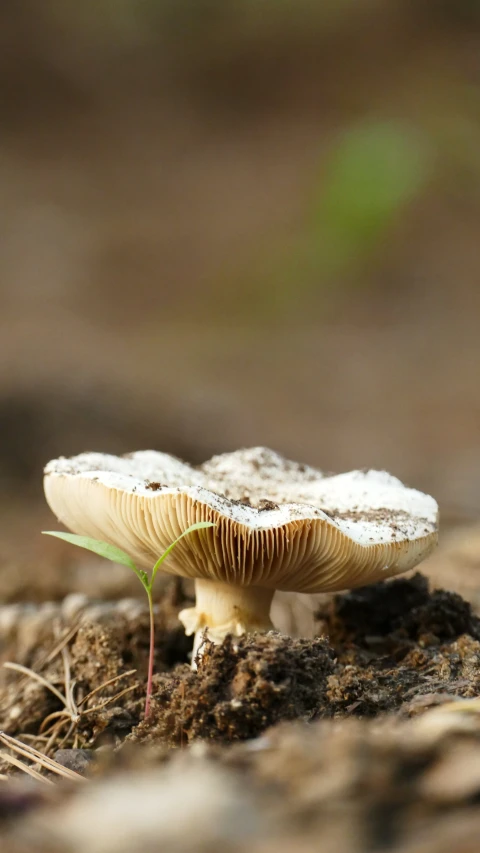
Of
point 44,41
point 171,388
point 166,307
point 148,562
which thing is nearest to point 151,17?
point 44,41

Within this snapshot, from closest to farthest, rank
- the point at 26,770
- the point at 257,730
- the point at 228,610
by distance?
the point at 257,730, the point at 26,770, the point at 228,610

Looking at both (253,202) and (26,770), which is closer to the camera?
(26,770)

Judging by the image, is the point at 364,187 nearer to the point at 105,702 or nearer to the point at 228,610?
the point at 228,610

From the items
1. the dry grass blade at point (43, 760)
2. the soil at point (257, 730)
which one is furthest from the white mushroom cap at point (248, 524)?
the dry grass blade at point (43, 760)

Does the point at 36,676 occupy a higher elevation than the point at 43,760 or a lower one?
higher

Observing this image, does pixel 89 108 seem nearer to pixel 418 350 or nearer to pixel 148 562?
pixel 418 350

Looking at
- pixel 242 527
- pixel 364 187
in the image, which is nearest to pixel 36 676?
pixel 242 527
